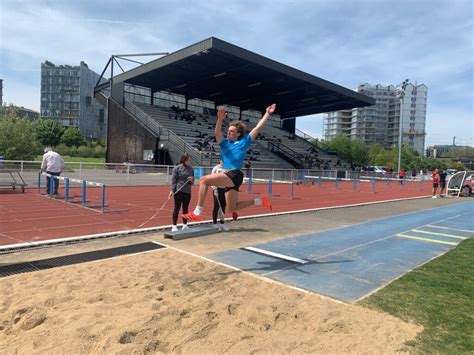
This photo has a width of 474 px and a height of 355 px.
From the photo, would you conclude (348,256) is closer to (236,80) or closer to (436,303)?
(436,303)

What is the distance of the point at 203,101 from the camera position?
48188mm

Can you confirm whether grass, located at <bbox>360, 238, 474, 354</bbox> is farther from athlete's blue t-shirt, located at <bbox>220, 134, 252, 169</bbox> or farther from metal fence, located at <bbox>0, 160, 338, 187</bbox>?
metal fence, located at <bbox>0, 160, 338, 187</bbox>

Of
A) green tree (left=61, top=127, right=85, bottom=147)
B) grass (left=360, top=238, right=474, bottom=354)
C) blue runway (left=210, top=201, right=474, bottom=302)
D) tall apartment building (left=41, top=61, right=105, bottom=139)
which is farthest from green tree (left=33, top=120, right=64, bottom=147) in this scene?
grass (left=360, top=238, right=474, bottom=354)

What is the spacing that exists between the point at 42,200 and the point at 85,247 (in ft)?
24.0

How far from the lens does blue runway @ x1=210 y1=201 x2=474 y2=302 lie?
17.5ft

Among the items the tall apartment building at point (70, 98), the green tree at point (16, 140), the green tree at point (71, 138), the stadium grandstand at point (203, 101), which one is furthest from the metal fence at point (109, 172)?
the tall apartment building at point (70, 98)

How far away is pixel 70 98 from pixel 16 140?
9967cm

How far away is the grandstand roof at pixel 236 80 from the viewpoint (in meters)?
31.0

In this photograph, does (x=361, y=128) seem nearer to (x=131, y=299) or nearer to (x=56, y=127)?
(x=56, y=127)

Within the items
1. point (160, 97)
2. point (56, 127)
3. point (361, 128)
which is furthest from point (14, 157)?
point (361, 128)

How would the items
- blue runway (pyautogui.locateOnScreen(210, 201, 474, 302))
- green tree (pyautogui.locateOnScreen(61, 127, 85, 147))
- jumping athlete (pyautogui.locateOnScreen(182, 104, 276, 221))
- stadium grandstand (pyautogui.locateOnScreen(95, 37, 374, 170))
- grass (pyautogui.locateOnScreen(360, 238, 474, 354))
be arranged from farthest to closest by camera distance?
green tree (pyautogui.locateOnScreen(61, 127, 85, 147))
stadium grandstand (pyautogui.locateOnScreen(95, 37, 374, 170))
jumping athlete (pyautogui.locateOnScreen(182, 104, 276, 221))
blue runway (pyautogui.locateOnScreen(210, 201, 474, 302))
grass (pyautogui.locateOnScreen(360, 238, 474, 354))

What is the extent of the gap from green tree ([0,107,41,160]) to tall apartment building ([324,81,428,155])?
120698mm

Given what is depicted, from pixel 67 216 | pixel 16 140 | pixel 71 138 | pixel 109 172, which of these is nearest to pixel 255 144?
pixel 16 140

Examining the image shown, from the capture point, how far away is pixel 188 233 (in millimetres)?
7938
